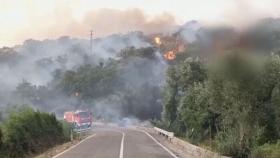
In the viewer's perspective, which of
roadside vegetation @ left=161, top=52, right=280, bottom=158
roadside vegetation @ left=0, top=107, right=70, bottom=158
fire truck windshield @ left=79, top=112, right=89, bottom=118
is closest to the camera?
roadside vegetation @ left=161, top=52, right=280, bottom=158

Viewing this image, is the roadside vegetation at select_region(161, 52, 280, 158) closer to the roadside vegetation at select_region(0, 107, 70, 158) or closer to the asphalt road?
the asphalt road

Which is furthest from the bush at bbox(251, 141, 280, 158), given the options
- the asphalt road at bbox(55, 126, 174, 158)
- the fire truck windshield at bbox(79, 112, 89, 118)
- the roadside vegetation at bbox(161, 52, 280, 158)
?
the fire truck windshield at bbox(79, 112, 89, 118)

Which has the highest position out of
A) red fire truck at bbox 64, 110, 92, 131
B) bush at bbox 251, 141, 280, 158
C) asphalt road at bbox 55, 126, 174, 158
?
red fire truck at bbox 64, 110, 92, 131

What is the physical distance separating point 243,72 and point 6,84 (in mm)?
121655

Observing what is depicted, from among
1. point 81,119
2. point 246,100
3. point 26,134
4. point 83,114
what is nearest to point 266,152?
point 246,100

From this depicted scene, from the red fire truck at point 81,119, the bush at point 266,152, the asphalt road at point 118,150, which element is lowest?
the asphalt road at point 118,150

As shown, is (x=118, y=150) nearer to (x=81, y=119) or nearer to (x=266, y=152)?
(x=266, y=152)

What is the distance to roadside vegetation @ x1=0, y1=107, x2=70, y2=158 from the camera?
89.0 ft

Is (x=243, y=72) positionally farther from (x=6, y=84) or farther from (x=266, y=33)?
(x=6, y=84)

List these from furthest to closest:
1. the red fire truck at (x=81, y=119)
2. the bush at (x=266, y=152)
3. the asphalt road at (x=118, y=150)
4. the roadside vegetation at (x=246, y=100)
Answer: the red fire truck at (x=81, y=119)
the asphalt road at (x=118, y=150)
the roadside vegetation at (x=246, y=100)
the bush at (x=266, y=152)

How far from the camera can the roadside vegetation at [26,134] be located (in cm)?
2712

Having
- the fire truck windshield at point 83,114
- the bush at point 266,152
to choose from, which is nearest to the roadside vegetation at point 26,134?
the bush at point 266,152

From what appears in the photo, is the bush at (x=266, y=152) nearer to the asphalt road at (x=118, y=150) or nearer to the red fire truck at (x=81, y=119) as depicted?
the asphalt road at (x=118, y=150)

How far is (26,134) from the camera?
30797mm
